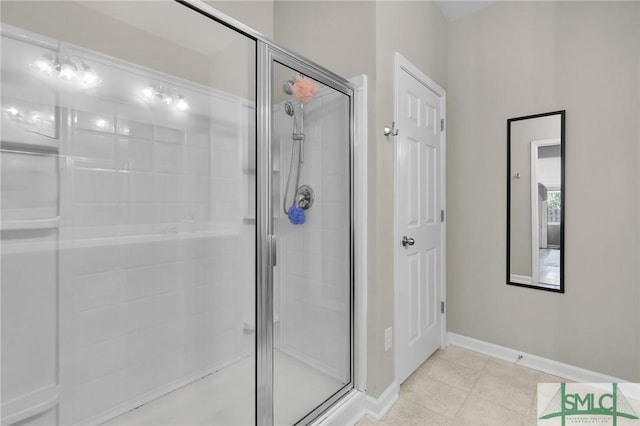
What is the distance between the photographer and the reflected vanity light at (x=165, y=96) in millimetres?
1367

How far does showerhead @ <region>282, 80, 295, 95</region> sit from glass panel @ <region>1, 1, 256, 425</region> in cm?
16

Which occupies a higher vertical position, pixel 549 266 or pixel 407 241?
pixel 407 241

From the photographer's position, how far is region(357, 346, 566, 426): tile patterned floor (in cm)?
168

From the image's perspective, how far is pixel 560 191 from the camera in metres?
2.08

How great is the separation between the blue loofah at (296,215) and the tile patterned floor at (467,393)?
3.74 feet

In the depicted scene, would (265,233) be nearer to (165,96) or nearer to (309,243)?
(309,243)

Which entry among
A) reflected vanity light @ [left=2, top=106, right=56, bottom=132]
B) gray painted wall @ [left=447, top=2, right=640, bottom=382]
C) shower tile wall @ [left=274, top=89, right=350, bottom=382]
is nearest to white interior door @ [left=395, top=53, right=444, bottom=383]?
gray painted wall @ [left=447, top=2, right=640, bottom=382]

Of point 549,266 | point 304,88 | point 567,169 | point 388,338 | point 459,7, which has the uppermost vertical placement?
point 459,7

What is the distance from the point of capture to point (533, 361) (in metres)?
2.19

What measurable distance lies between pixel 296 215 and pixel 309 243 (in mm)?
176

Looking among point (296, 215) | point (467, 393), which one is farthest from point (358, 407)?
point (296, 215)

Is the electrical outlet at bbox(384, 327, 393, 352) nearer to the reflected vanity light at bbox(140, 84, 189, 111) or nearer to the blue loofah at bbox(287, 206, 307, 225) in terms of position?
the blue loofah at bbox(287, 206, 307, 225)

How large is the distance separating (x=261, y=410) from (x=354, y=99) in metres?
1.60

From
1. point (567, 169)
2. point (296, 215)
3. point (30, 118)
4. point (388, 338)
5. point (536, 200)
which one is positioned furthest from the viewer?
point (536, 200)
